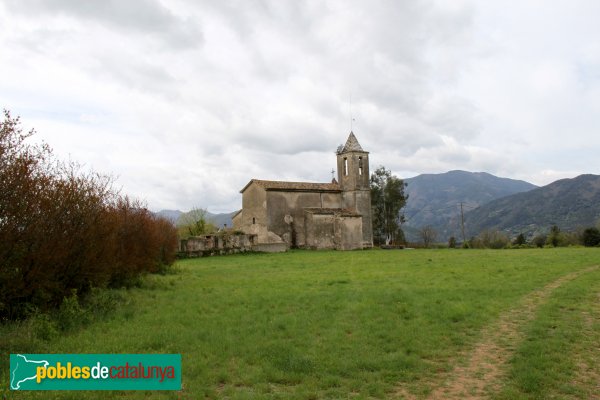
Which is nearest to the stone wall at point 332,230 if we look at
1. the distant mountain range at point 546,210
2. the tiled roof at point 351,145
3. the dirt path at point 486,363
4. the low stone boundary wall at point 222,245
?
the low stone boundary wall at point 222,245

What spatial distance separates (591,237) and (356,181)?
23.7 metres

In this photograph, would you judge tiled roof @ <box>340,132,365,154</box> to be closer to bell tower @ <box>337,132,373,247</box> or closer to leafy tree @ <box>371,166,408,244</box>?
bell tower @ <box>337,132,373,247</box>

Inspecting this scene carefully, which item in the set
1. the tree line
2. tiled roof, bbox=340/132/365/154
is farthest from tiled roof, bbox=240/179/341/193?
the tree line

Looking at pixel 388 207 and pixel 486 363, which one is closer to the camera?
pixel 486 363

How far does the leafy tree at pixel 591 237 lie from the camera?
1767 inches

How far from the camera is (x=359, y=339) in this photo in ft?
29.9

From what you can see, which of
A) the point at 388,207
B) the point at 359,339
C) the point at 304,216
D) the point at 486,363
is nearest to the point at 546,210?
the point at 388,207

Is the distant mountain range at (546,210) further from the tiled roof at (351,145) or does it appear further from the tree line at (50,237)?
the tree line at (50,237)

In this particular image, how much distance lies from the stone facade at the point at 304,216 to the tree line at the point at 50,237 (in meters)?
27.4

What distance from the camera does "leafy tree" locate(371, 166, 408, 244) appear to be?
198 feet

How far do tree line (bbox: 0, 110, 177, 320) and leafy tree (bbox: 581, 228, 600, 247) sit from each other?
44.9 metres

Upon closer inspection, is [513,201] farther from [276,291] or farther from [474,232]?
[276,291]

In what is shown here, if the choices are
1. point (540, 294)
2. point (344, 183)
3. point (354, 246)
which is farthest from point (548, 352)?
point (344, 183)

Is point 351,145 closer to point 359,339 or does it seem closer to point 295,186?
point 295,186
